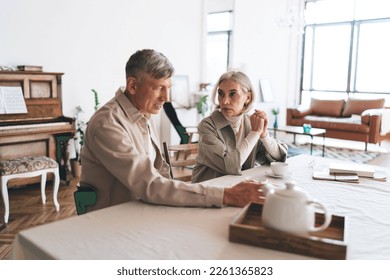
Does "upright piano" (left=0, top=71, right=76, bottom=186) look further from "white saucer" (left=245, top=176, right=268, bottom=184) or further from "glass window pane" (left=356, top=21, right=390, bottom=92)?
"glass window pane" (left=356, top=21, right=390, bottom=92)

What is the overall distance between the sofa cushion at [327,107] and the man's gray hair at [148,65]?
6871 millimetres

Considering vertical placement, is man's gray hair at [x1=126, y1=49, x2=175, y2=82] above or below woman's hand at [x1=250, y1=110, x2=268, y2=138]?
above

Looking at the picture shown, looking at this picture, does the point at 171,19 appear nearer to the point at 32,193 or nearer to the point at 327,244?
the point at 32,193

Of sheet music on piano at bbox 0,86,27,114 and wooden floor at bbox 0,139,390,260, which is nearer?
wooden floor at bbox 0,139,390,260

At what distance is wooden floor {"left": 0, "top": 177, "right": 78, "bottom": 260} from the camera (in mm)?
3016

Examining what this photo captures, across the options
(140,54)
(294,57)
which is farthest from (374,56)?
(140,54)

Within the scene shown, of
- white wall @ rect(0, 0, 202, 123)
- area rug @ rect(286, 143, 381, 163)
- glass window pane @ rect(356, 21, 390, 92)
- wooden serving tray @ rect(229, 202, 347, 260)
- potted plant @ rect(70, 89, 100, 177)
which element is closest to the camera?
wooden serving tray @ rect(229, 202, 347, 260)

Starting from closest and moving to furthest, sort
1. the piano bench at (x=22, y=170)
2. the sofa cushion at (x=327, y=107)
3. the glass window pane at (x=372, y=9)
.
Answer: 1. the piano bench at (x=22, y=170)
2. the sofa cushion at (x=327, y=107)
3. the glass window pane at (x=372, y=9)

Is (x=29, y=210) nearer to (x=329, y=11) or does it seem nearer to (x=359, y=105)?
(x=359, y=105)

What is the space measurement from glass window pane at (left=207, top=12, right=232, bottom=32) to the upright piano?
3.33 metres

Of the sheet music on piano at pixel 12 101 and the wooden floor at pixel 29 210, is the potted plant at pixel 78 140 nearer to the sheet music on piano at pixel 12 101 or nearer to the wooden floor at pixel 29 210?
the wooden floor at pixel 29 210

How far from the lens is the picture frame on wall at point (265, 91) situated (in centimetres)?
850

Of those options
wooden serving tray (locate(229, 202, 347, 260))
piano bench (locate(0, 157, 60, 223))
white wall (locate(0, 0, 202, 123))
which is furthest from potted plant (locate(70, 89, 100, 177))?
wooden serving tray (locate(229, 202, 347, 260))

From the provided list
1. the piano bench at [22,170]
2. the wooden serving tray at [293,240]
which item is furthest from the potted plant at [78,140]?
the wooden serving tray at [293,240]
